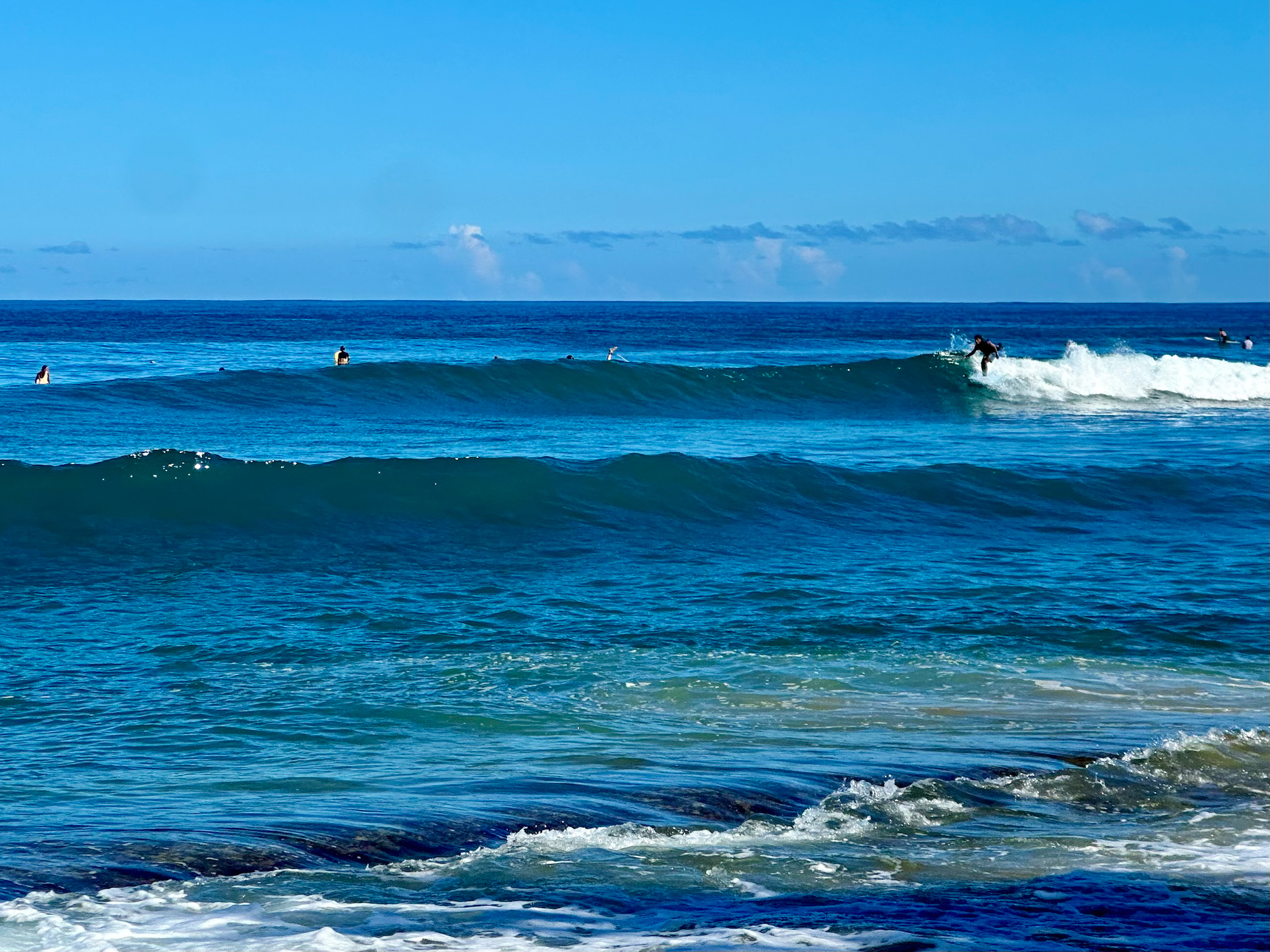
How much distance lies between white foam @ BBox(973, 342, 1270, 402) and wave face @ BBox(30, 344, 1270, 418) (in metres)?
0.05

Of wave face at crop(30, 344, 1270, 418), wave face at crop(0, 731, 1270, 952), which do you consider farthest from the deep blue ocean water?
wave face at crop(30, 344, 1270, 418)

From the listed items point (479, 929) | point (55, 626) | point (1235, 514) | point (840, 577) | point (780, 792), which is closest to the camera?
point (479, 929)

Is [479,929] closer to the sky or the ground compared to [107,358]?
closer to the ground

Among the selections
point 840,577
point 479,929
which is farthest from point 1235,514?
point 479,929

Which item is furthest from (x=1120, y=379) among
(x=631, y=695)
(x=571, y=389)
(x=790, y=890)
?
(x=790, y=890)

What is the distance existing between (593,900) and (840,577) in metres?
8.88

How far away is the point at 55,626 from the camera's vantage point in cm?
1170

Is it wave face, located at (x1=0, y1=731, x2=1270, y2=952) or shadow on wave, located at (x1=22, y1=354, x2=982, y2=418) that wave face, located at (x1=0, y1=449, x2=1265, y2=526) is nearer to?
wave face, located at (x1=0, y1=731, x2=1270, y2=952)

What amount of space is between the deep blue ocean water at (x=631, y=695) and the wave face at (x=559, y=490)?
83 mm

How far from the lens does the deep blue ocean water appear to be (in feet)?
19.9

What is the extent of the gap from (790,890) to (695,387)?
30.9 m

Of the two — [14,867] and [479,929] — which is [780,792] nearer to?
[479,929]

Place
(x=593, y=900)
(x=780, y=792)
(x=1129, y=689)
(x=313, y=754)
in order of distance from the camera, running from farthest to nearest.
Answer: (x=1129, y=689), (x=313, y=754), (x=780, y=792), (x=593, y=900)

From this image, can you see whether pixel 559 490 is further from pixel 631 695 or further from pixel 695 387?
pixel 695 387
